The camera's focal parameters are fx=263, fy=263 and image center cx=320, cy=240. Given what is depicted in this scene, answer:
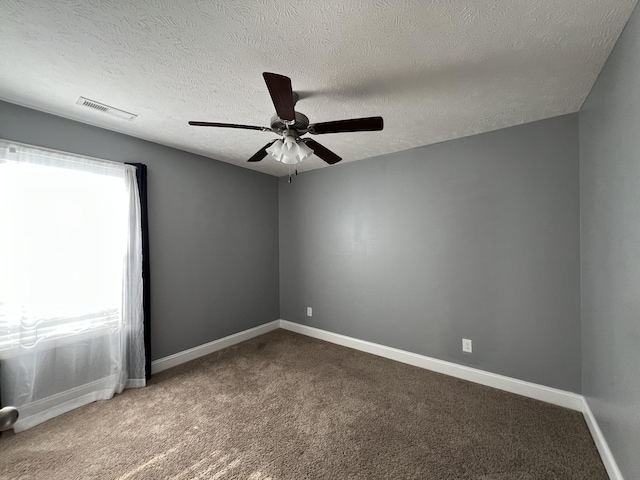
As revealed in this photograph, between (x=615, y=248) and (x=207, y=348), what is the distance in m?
3.69

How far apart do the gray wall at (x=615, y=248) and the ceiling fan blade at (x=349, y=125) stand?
1.16 metres

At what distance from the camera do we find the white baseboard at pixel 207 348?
279 cm

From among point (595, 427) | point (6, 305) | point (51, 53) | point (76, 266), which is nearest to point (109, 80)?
point (51, 53)

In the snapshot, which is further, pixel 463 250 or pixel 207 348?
pixel 207 348

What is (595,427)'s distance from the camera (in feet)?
5.76

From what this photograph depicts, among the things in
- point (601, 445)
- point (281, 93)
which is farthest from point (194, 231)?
point (601, 445)

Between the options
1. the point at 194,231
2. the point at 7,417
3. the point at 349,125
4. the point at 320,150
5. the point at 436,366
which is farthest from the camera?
the point at 194,231

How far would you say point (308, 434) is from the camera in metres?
1.85

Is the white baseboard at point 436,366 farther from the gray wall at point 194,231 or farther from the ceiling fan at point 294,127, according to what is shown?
the ceiling fan at point 294,127

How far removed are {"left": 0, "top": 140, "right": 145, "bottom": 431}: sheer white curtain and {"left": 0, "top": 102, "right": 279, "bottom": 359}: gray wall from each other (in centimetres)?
21

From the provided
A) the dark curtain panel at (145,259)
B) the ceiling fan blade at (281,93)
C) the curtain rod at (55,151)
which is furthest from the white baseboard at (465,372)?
the curtain rod at (55,151)

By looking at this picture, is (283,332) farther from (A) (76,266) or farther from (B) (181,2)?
(B) (181,2)

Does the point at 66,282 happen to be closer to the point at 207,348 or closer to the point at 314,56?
the point at 207,348

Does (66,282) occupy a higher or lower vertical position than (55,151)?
lower
